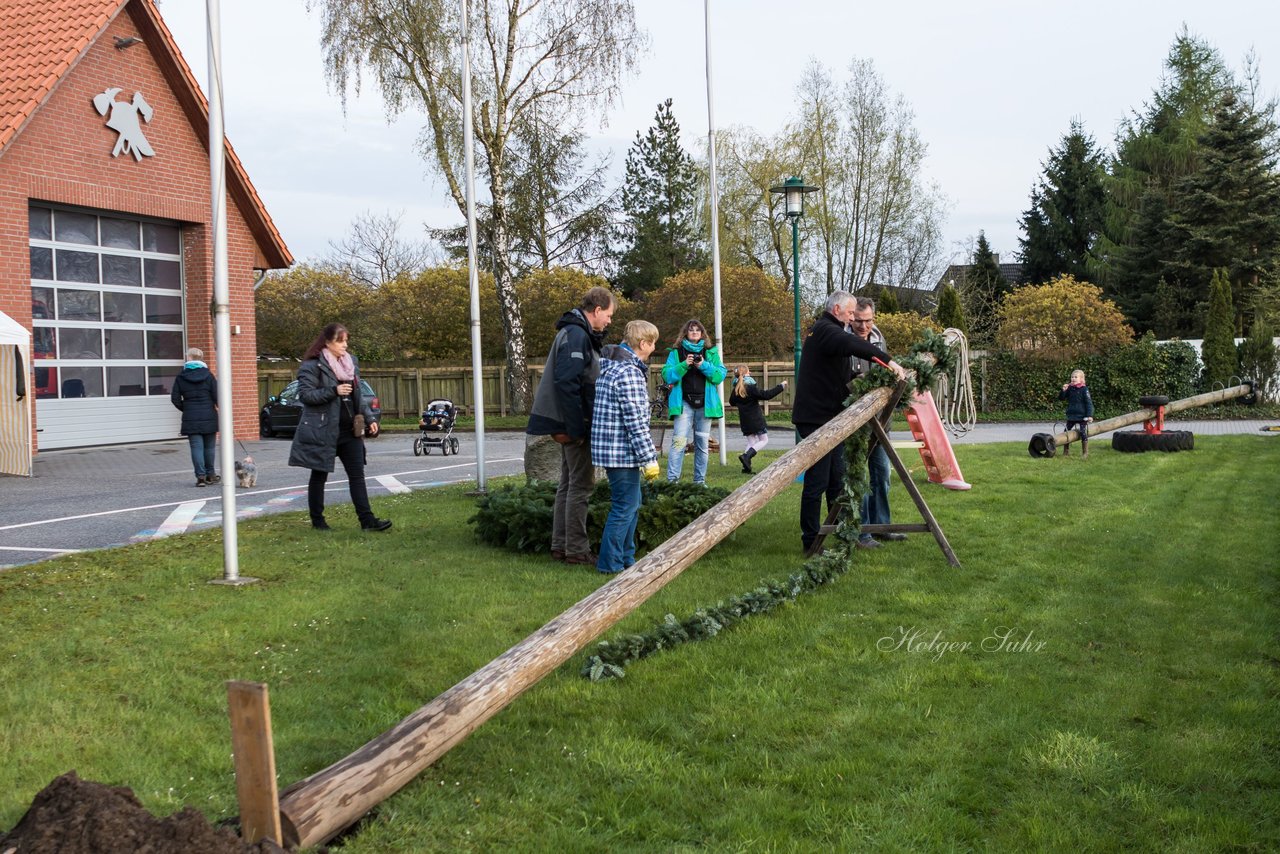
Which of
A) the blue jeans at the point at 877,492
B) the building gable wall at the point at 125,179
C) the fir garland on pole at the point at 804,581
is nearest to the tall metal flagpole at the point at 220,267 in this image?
the fir garland on pole at the point at 804,581

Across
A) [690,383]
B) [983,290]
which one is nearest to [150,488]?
[690,383]

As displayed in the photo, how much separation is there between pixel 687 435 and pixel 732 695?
7.51m

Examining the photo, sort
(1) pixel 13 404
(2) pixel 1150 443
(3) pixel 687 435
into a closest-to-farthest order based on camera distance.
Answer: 1. (3) pixel 687 435
2. (1) pixel 13 404
3. (2) pixel 1150 443

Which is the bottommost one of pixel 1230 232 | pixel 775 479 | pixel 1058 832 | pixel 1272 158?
pixel 1058 832

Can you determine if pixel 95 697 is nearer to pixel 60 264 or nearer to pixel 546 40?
pixel 60 264

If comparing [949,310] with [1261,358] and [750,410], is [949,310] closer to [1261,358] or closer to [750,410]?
[1261,358]

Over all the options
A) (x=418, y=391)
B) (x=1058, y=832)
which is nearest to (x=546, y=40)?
(x=418, y=391)

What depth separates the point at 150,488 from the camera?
13297mm

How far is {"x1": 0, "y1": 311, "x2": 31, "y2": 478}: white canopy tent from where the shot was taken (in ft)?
49.7

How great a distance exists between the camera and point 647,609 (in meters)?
6.32

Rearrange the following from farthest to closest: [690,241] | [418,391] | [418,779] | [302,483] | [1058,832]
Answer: [690,241]
[418,391]
[302,483]
[418,779]
[1058,832]

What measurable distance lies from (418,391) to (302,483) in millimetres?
20234

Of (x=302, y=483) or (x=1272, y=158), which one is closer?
(x=302, y=483)

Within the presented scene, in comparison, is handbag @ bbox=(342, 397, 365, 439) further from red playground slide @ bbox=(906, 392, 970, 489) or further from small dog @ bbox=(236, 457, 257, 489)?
red playground slide @ bbox=(906, 392, 970, 489)
